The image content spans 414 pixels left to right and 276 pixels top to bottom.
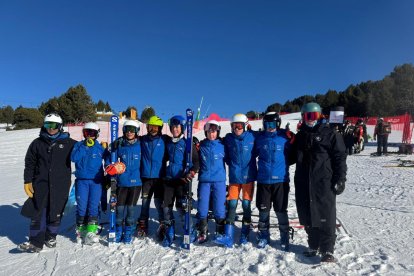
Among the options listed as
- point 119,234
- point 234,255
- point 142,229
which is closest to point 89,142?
point 119,234

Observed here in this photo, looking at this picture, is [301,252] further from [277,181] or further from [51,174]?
[51,174]

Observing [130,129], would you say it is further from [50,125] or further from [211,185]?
[211,185]

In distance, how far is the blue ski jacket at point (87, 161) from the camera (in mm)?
5305

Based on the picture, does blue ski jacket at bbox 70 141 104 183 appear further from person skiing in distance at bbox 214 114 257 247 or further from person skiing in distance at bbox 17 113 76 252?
person skiing in distance at bbox 214 114 257 247

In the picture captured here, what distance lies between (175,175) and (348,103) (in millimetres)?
61390

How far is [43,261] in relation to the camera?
4.69 metres

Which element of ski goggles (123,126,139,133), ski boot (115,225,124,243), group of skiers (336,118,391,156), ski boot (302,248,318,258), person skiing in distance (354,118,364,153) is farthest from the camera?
person skiing in distance (354,118,364,153)

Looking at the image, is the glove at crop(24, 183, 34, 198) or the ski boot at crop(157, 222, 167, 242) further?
the ski boot at crop(157, 222, 167, 242)

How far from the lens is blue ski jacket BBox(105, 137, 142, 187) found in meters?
5.40

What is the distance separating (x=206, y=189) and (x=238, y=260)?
1174 mm

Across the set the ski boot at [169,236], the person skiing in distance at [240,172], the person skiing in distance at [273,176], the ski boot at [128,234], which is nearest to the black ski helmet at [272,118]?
the person skiing in distance at [273,176]

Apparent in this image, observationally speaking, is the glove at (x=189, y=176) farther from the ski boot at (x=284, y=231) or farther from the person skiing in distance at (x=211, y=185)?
the ski boot at (x=284, y=231)

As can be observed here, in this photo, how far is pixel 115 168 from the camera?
516 cm

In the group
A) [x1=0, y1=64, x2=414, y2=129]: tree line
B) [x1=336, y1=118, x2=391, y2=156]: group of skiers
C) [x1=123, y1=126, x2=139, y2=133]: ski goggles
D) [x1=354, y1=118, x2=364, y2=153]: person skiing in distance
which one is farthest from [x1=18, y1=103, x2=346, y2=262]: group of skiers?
[x1=0, y1=64, x2=414, y2=129]: tree line
